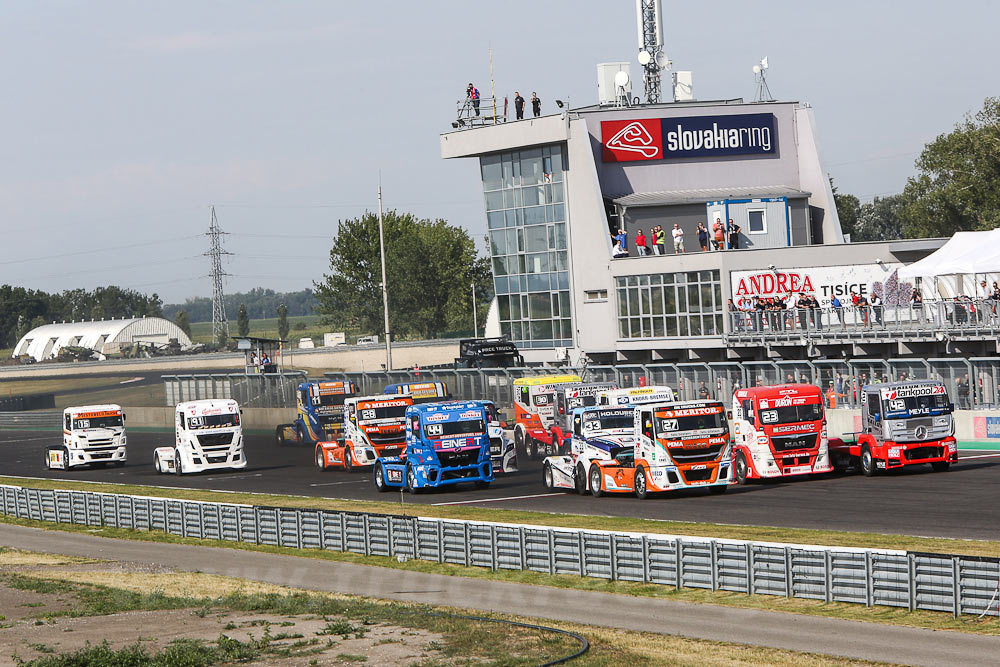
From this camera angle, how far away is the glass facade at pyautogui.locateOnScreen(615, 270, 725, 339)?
6153 centimetres

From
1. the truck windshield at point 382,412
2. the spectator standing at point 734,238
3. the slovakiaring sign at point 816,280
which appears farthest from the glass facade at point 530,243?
the truck windshield at point 382,412

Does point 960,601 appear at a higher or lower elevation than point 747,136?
lower

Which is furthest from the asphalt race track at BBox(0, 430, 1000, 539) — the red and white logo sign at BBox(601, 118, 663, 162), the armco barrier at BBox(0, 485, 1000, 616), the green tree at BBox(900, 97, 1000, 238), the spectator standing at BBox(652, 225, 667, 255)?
the green tree at BBox(900, 97, 1000, 238)

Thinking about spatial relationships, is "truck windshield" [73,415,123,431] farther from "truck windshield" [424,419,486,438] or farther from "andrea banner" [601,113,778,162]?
"andrea banner" [601,113,778,162]

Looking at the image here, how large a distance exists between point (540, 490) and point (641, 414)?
5288mm

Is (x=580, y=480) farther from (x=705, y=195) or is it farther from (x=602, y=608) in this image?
(x=705, y=195)

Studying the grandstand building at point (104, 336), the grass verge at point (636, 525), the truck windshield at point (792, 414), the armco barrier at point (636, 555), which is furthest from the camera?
the grandstand building at point (104, 336)

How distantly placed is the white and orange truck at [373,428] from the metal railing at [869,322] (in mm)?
18579

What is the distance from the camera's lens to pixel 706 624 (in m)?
18.1

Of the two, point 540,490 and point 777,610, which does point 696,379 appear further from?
point 777,610

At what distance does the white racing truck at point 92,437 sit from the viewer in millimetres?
56031

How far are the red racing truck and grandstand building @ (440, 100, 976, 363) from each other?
78.9 ft

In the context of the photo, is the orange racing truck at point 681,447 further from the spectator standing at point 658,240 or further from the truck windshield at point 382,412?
the spectator standing at point 658,240

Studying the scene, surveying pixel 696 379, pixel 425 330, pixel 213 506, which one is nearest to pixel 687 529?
pixel 213 506
